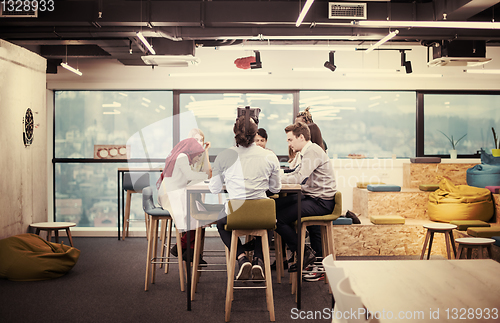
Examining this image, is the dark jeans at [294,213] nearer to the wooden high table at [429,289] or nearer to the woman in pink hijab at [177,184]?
the woman in pink hijab at [177,184]

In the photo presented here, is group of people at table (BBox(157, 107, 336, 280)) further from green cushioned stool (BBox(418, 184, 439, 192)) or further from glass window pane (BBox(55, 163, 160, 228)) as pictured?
glass window pane (BBox(55, 163, 160, 228))

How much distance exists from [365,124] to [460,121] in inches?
66.4

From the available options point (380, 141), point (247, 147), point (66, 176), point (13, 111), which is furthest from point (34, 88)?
point (380, 141)

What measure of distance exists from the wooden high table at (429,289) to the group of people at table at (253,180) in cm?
137

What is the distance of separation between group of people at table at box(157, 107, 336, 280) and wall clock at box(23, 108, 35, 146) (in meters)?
2.16

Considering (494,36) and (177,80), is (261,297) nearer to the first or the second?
(177,80)

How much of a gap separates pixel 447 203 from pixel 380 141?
6.12 ft

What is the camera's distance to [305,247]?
3537 millimetres

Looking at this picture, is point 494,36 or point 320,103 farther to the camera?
point 320,103

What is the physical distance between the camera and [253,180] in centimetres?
293

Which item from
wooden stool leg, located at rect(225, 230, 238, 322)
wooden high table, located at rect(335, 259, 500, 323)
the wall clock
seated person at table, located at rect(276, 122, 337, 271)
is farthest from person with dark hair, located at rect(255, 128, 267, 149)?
wooden high table, located at rect(335, 259, 500, 323)

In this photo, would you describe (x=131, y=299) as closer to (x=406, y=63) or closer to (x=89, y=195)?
(x=89, y=195)

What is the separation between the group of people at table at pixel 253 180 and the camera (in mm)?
2957

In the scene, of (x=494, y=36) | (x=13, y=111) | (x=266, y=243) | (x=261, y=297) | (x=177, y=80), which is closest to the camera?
(x=266, y=243)
